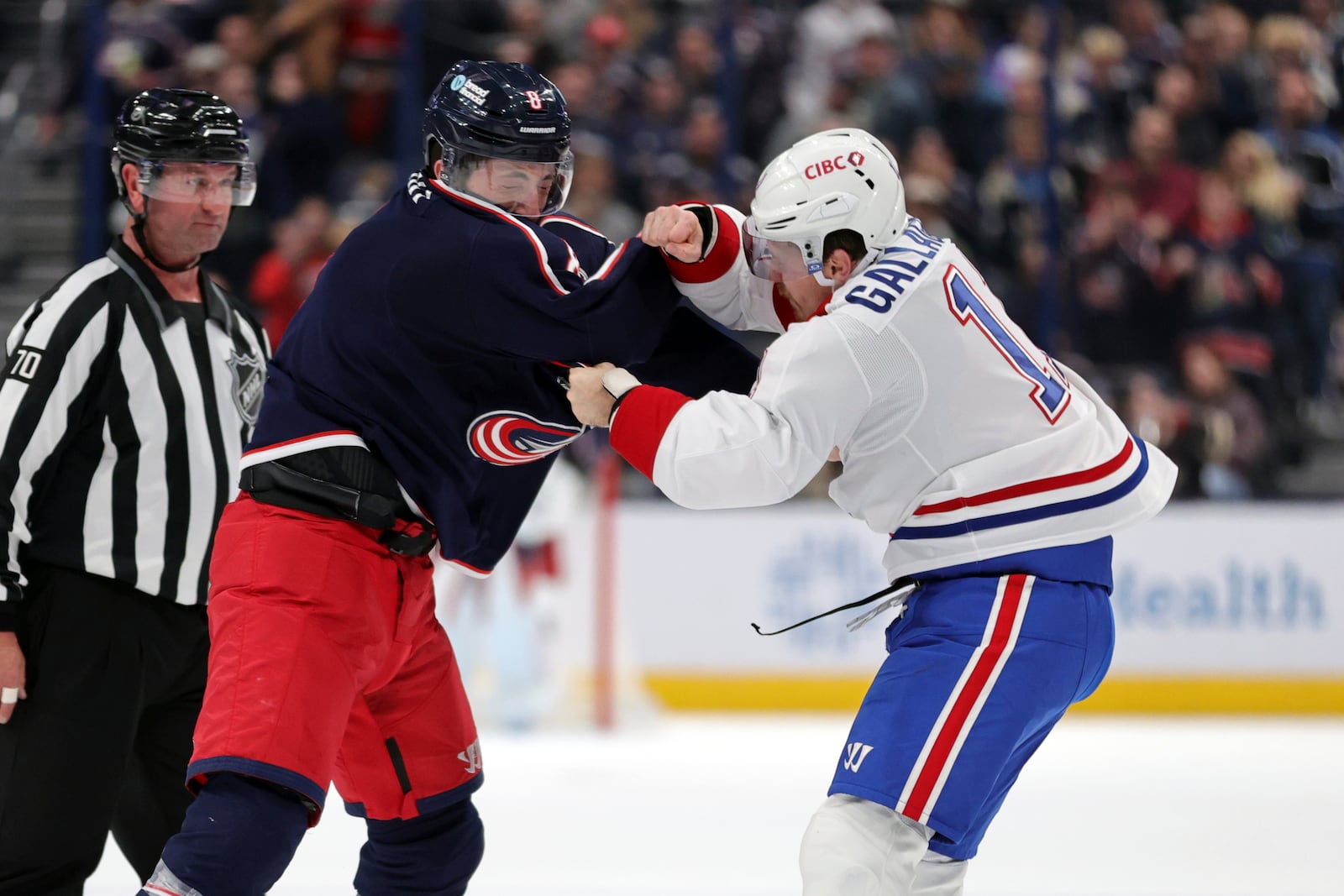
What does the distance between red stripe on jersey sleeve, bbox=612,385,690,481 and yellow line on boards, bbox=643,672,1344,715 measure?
4.45 metres

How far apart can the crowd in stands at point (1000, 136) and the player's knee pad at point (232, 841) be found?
5121 mm

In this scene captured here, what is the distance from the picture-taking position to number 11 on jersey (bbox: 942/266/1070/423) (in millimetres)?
2461

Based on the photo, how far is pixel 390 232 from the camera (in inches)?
103

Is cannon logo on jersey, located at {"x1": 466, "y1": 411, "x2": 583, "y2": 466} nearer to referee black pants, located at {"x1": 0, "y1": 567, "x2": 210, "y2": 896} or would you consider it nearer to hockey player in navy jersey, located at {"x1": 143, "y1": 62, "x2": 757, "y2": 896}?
hockey player in navy jersey, located at {"x1": 143, "y1": 62, "x2": 757, "y2": 896}

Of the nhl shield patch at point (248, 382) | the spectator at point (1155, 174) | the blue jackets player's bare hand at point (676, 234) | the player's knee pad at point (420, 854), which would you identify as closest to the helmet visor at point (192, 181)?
the nhl shield patch at point (248, 382)

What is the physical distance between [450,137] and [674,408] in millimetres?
622

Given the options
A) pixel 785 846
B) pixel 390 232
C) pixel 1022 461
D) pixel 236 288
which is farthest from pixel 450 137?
pixel 236 288

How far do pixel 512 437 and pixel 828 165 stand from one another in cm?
72

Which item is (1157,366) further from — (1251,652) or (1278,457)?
(1251,652)

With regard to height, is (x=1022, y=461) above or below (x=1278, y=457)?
above

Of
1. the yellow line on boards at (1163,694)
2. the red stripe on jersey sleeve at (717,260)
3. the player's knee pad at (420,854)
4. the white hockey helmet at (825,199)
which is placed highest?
the white hockey helmet at (825,199)

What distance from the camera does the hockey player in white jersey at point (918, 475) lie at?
7.74 ft

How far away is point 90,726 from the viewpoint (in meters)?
2.72

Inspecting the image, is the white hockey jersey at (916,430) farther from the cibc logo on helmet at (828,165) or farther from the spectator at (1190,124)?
the spectator at (1190,124)
